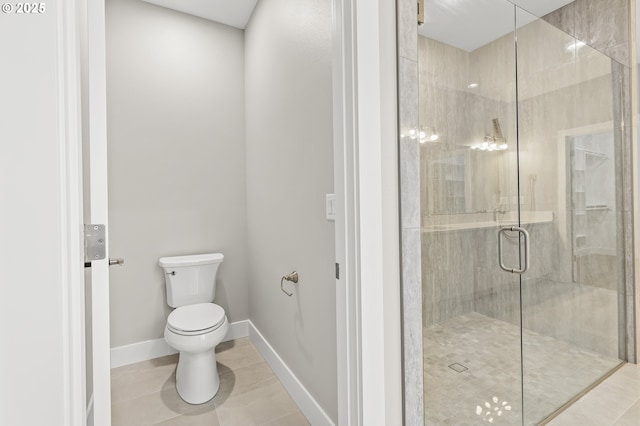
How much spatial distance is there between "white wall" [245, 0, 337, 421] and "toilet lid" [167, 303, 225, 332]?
394mm

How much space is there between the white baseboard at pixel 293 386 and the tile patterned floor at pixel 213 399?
40 millimetres

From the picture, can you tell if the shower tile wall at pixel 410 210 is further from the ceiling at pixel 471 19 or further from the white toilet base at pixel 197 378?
the white toilet base at pixel 197 378

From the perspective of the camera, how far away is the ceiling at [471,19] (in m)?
1.19

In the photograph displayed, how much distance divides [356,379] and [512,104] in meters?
1.34

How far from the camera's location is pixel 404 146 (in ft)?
3.64

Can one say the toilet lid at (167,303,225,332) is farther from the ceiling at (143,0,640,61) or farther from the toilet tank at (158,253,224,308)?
the ceiling at (143,0,640,61)

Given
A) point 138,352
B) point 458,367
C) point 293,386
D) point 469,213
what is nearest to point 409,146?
point 469,213

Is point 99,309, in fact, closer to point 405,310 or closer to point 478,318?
point 405,310

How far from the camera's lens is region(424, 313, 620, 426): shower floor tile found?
48.3 inches

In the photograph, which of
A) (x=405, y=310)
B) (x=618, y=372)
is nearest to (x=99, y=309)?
(x=405, y=310)

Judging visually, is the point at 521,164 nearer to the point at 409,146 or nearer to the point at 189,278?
the point at 409,146

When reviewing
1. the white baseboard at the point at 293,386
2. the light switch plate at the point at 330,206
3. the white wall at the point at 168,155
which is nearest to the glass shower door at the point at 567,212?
the light switch plate at the point at 330,206

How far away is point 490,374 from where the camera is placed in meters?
1.34

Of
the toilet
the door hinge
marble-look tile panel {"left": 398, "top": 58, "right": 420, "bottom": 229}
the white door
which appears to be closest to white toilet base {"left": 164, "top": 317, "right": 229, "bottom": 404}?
the toilet
